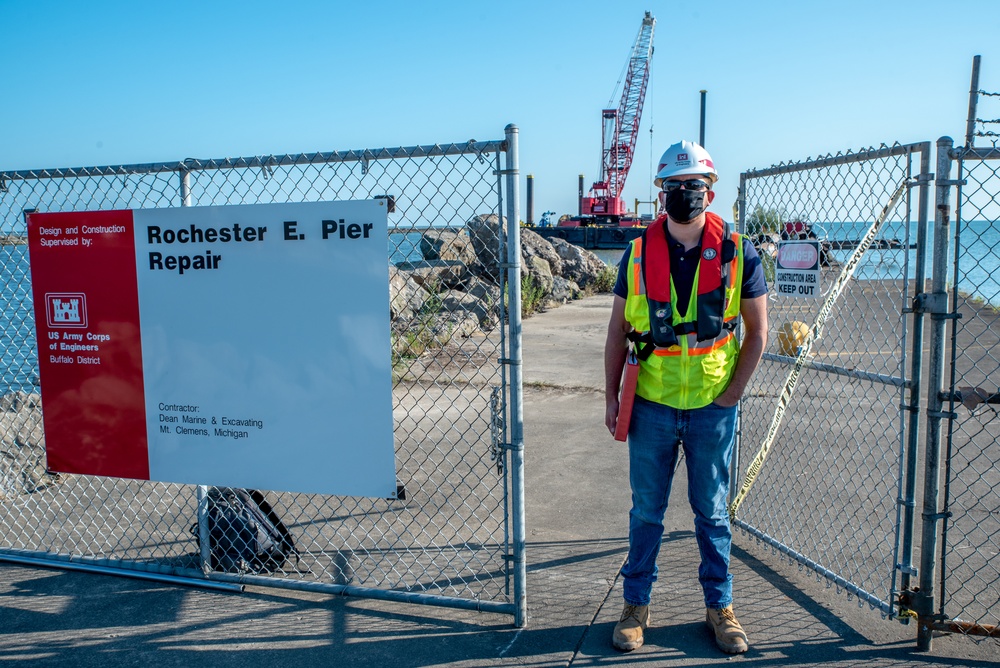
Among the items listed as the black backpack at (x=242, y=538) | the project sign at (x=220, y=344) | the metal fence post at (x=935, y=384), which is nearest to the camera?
the metal fence post at (x=935, y=384)

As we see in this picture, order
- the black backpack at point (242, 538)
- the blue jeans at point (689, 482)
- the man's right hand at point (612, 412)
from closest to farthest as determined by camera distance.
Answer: the blue jeans at point (689, 482) < the man's right hand at point (612, 412) < the black backpack at point (242, 538)

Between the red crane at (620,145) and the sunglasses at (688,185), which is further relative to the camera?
the red crane at (620,145)

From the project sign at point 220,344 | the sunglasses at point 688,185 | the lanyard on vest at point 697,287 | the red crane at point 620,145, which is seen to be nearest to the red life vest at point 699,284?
the lanyard on vest at point 697,287

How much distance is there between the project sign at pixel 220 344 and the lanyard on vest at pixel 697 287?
1199 millimetres

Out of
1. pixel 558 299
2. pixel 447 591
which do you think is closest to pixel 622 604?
pixel 447 591

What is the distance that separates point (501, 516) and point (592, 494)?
677 millimetres

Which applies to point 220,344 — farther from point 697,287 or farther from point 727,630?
point 727,630

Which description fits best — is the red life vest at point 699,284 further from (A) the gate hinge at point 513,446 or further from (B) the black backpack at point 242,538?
(B) the black backpack at point 242,538

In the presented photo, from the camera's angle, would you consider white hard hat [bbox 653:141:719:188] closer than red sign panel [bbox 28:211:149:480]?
Yes

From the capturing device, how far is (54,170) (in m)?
4.27

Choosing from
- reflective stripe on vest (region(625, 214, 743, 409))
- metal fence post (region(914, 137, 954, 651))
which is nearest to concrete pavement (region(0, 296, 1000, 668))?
metal fence post (region(914, 137, 954, 651))

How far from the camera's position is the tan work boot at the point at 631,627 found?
3.42 metres

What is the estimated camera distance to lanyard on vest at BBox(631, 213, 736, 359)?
10.8 feet

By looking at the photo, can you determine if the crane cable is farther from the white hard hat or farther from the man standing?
the white hard hat
